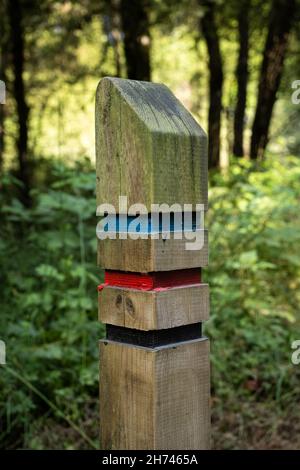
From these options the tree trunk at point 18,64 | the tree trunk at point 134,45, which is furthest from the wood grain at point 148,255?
the tree trunk at point 18,64

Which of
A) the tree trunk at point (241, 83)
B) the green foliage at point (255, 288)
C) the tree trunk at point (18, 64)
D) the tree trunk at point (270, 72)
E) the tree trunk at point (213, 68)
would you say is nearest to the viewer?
the green foliage at point (255, 288)

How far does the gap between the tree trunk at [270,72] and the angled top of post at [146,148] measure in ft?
20.0

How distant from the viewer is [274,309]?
451 centimetres

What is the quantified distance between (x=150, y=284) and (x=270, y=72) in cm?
656

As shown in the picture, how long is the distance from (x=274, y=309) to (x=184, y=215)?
289cm

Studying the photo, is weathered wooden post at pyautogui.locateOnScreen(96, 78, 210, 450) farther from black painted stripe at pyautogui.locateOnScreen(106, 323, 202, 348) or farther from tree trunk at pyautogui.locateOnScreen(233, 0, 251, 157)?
tree trunk at pyautogui.locateOnScreen(233, 0, 251, 157)

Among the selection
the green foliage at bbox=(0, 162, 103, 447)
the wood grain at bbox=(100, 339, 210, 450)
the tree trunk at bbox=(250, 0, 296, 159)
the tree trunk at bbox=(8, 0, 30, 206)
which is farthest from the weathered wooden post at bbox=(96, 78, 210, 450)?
the tree trunk at bbox=(250, 0, 296, 159)

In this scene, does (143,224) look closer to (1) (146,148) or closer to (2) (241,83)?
(1) (146,148)

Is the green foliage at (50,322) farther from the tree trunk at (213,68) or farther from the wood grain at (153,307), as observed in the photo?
the tree trunk at (213,68)

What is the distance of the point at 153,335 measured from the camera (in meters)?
1.72

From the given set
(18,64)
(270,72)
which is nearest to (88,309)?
(18,64)

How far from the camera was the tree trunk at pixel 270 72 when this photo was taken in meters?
7.78

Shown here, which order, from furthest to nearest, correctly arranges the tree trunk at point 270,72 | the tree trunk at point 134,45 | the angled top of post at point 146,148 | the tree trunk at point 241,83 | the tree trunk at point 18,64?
1. the tree trunk at point 241,83
2. the tree trunk at point 270,72
3. the tree trunk at point 18,64
4. the tree trunk at point 134,45
5. the angled top of post at point 146,148

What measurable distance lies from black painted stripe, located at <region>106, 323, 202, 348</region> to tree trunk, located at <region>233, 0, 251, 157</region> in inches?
263
